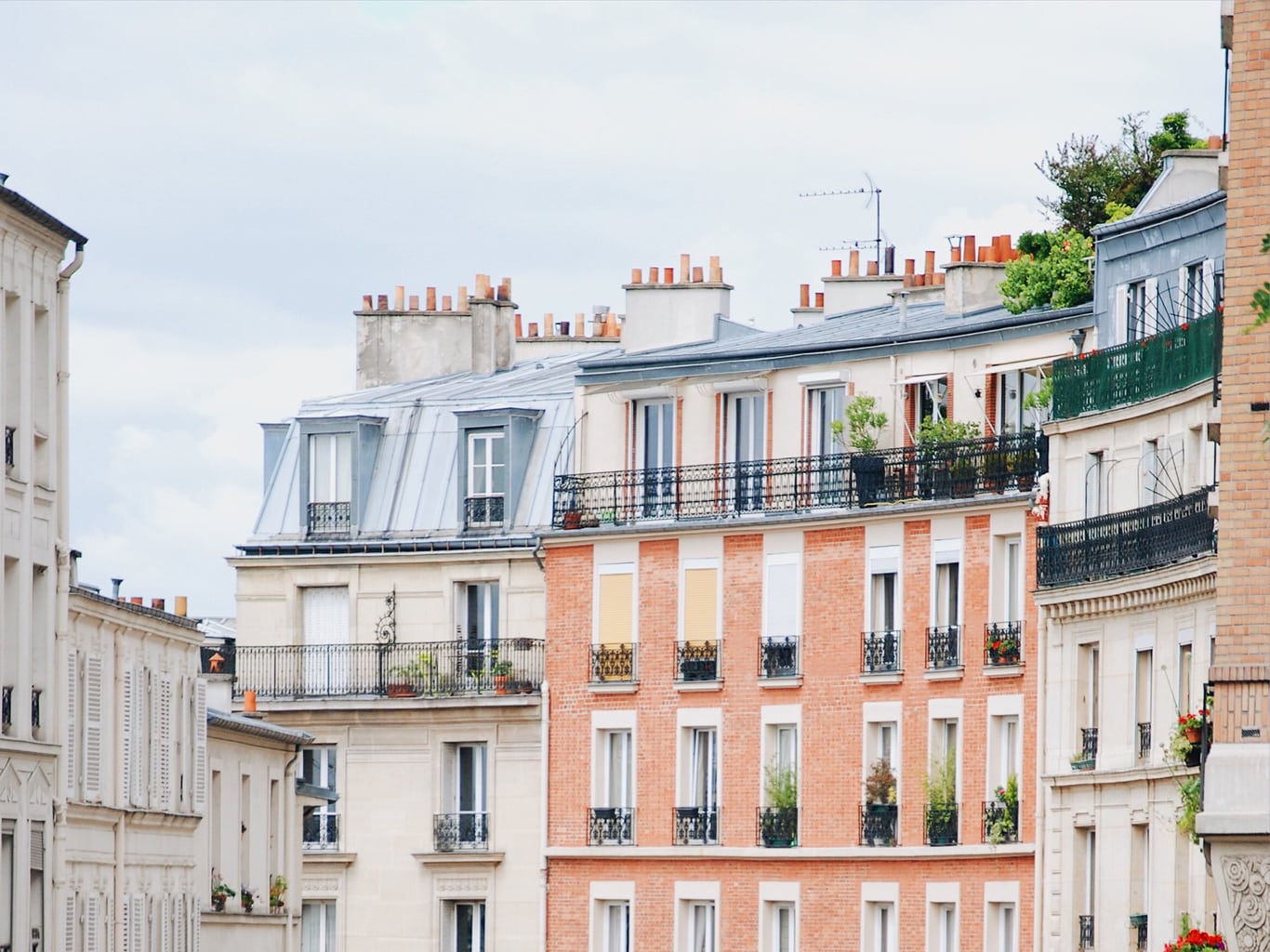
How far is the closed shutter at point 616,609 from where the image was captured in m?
77.6

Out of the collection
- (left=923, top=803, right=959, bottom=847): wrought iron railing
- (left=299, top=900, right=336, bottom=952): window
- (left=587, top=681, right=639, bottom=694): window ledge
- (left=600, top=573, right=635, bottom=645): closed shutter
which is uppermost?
(left=600, top=573, right=635, bottom=645): closed shutter

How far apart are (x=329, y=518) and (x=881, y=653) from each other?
15.3m

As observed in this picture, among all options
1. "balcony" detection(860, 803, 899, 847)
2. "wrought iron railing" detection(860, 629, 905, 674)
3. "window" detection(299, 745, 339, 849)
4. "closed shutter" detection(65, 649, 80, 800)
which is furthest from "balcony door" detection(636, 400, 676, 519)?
"closed shutter" detection(65, 649, 80, 800)

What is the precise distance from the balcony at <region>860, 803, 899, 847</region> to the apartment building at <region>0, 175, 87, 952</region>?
22895 millimetres

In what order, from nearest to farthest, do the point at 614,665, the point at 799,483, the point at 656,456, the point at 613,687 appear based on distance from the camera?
the point at 799,483 → the point at 613,687 → the point at 614,665 → the point at 656,456

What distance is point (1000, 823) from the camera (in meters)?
69.6

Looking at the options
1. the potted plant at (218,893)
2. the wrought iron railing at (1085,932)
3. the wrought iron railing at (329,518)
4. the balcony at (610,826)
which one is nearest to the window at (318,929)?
the balcony at (610,826)

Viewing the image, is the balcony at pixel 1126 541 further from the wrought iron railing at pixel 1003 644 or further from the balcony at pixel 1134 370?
the wrought iron railing at pixel 1003 644

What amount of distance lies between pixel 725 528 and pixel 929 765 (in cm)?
710

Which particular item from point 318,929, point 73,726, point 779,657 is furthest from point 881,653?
point 73,726

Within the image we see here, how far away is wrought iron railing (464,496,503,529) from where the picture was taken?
81.9 meters

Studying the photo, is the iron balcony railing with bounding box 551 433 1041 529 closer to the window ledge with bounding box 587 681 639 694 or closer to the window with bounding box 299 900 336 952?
the window ledge with bounding box 587 681 639 694

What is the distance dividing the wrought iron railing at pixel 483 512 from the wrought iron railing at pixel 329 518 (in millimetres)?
2740

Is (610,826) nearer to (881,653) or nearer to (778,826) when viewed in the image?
(778,826)
